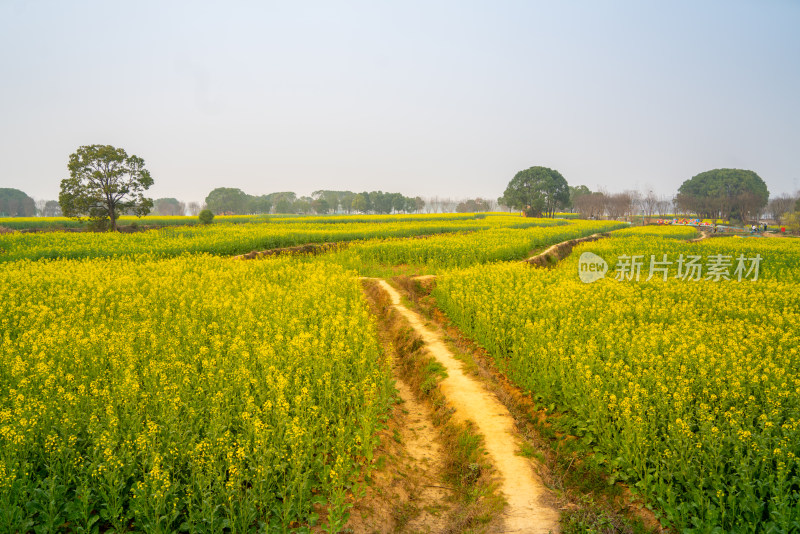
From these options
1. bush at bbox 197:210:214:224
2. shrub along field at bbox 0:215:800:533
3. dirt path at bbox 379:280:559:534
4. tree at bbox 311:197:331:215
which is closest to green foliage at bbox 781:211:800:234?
shrub along field at bbox 0:215:800:533

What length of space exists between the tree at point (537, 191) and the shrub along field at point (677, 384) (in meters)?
79.4

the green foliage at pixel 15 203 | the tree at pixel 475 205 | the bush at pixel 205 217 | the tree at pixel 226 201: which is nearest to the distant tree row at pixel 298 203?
the tree at pixel 226 201

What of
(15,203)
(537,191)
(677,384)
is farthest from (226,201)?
(677,384)

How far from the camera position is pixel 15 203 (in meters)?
110

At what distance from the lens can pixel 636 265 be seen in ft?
63.9

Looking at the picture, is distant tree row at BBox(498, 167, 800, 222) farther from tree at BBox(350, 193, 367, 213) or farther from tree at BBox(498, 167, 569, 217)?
tree at BBox(350, 193, 367, 213)

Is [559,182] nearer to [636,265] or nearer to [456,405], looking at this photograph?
[636,265]

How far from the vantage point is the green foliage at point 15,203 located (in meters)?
108

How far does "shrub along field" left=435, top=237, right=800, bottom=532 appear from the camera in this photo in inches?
187

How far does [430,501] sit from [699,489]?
320cm

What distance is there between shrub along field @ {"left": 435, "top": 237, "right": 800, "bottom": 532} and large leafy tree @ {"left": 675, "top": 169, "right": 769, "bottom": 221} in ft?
331

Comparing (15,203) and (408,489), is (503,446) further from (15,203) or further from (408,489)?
(15,203)

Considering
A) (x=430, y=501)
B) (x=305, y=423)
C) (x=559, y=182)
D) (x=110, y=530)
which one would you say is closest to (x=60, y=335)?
(x=110, y=530)

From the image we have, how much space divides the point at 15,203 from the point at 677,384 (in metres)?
145
